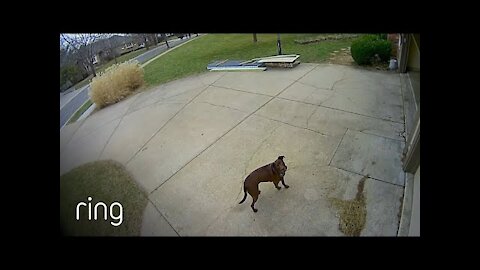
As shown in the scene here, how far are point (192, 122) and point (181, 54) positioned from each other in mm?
743

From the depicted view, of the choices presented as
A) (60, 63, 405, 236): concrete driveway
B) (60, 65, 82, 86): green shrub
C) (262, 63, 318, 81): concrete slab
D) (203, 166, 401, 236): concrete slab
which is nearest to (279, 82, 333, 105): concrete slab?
(60, 63, 405, 236): concrete driveway

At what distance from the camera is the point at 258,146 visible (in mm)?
2375

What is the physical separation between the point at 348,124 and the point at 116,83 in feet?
7.30

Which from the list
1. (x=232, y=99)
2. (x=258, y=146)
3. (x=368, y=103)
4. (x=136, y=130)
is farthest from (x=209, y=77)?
(x=368, y=103)

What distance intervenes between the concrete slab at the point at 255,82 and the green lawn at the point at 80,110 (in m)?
1.44

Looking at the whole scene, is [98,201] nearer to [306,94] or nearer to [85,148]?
[85,148]

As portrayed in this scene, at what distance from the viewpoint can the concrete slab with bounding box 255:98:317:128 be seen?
268cm

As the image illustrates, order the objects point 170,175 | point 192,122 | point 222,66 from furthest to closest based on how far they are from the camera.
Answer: point 222,66, point 192,122, point 170,175

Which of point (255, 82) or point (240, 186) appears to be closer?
point (240, 186)

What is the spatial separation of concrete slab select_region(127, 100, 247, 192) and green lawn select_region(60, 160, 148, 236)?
0.75 ft

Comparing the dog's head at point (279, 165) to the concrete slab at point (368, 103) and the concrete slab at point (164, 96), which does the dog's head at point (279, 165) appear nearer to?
the concrete slab at point (368, 103)
